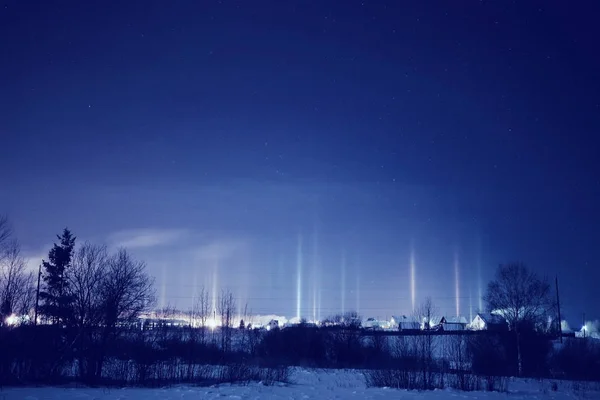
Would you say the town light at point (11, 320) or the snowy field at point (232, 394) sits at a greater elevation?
the town light at point (11, 320)

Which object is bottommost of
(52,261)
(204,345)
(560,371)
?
(560,371)

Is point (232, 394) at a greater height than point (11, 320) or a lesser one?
lesser

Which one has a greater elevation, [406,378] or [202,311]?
[202,311]

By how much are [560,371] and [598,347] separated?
3.68 metres

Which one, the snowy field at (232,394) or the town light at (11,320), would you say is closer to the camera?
the snowy field at (232,394)

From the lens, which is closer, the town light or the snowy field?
the snowy field

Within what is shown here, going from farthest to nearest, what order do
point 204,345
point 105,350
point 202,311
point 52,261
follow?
1. point 52,261
2. point 202,311
3. point 204,345
4. point 105,350

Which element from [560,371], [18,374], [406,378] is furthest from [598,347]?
[18,374]

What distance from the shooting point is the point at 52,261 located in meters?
46.9

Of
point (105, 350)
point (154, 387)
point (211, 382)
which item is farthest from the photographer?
point (105, 350)

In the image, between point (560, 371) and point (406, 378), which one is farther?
point (560, 371)

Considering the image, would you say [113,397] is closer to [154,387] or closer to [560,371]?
[154,387]

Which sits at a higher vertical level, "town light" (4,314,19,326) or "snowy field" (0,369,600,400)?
"town light" (4,314,19,326)

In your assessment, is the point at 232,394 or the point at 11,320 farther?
the point at 11,320
